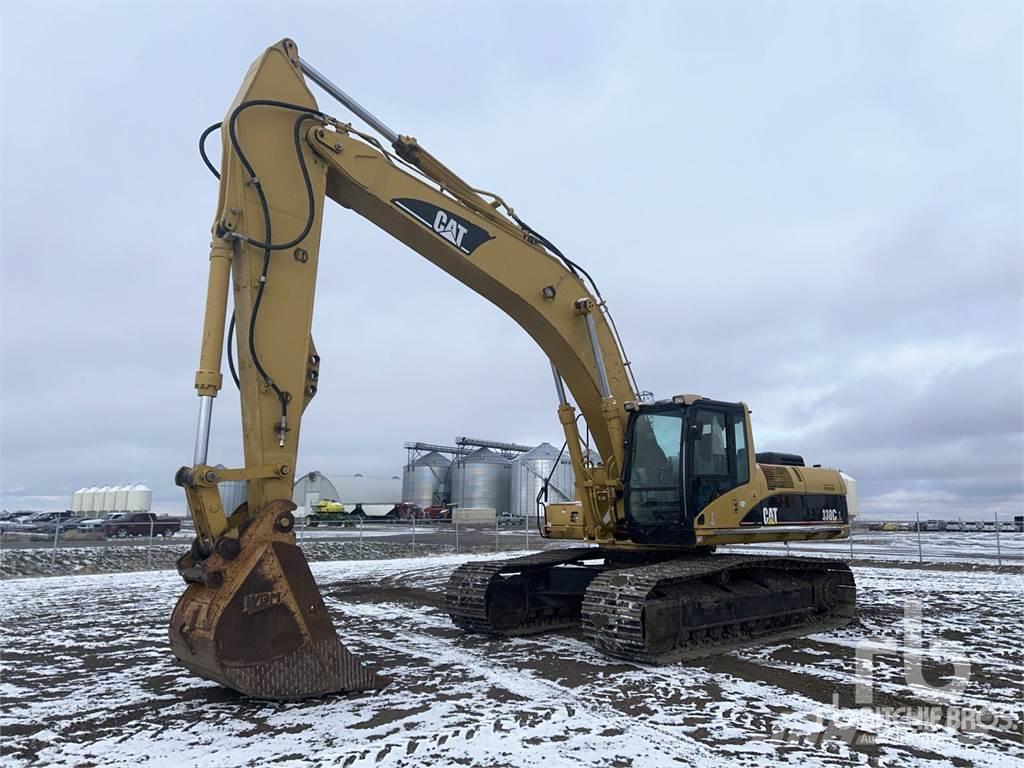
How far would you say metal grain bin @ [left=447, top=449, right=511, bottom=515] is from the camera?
56594mm

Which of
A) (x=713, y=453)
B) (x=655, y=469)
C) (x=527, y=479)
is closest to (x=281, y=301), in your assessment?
(x=655, y=469)

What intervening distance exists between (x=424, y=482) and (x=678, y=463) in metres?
54.1

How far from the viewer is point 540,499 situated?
10.1 m

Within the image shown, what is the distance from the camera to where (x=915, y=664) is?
748 centimetres

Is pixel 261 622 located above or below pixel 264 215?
below

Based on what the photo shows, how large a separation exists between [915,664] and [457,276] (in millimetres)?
6289

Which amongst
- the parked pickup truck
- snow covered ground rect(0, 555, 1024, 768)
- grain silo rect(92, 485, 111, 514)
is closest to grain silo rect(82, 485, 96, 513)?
grain silo rect(92, 485, 111, 514)

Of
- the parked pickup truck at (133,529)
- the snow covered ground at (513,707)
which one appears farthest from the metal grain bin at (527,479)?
the snow covered ground at (513,707)

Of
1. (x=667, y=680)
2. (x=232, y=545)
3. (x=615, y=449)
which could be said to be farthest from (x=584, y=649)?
(x=232, y=545)

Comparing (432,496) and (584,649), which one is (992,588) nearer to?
(584,649)

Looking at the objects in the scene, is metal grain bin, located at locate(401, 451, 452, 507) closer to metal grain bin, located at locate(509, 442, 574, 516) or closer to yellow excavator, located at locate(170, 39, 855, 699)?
metal grain bin, located at locate(509, 442, 574, 516)

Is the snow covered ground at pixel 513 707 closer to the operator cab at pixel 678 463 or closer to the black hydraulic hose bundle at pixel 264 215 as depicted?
the operator cab at pixel 678 463

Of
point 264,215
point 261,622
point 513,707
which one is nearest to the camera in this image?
point 261,622

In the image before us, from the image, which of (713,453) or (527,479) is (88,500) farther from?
(713,453)
